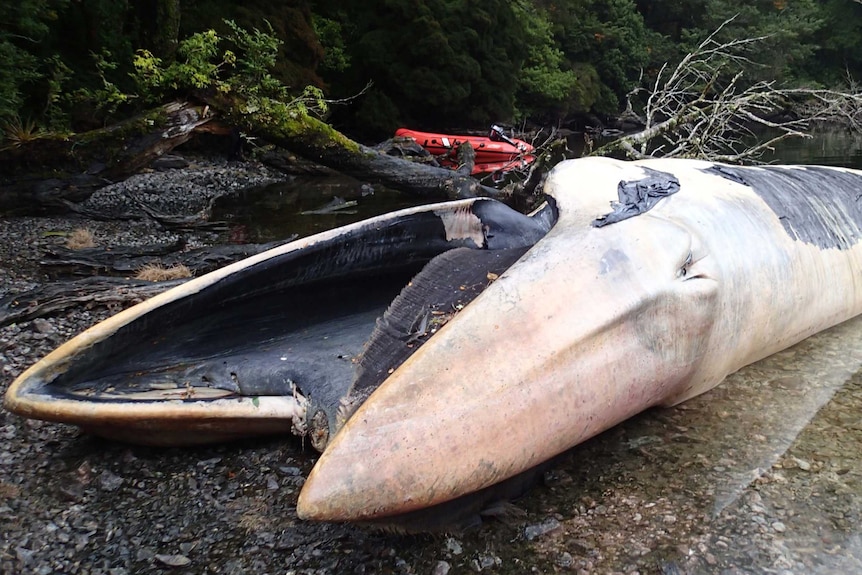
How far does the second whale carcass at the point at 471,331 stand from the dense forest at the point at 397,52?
15.3 ft

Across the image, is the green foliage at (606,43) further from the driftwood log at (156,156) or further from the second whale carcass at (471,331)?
the second whale carcass at (471,331)

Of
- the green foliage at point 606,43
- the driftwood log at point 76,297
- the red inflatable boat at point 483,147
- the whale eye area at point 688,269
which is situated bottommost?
the red inflatable boat at point 483,147

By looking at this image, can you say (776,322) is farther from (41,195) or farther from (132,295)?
(41,195)

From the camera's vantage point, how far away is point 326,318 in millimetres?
3035

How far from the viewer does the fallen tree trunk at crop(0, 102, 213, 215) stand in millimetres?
6656

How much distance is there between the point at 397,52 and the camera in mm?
19453

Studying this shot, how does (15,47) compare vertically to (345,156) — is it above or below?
above

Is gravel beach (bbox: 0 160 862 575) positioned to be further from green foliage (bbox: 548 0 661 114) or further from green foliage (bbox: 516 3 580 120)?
green foliage (bbox: 548 0 661 114)

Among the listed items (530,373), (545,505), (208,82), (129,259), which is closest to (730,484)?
(545,505)

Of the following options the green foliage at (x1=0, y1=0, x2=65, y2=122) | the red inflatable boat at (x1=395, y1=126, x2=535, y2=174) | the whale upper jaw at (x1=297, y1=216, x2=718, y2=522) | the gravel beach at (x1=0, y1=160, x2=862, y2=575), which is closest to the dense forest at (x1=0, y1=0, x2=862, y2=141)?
the green foliage at (x1=0, y1=0, x2=65, y2=122)

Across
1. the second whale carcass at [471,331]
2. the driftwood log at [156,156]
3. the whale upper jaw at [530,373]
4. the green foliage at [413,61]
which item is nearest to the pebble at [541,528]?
the second whale carcass at [471,331]

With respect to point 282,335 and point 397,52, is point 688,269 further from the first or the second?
point 397,52

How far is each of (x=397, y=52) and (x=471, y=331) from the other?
62.6 feet

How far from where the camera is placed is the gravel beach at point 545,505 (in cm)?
190
